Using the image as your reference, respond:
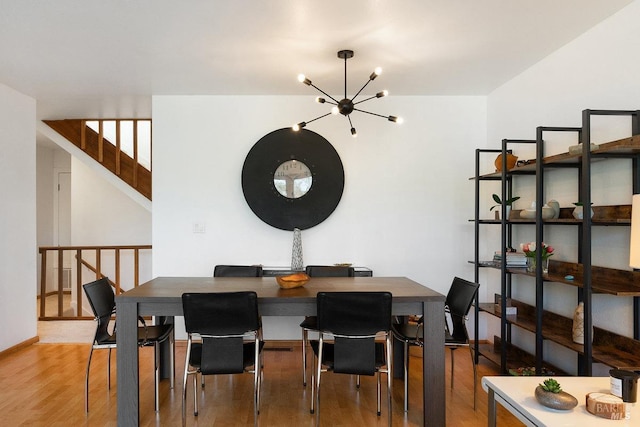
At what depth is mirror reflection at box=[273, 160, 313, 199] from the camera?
4.73 m

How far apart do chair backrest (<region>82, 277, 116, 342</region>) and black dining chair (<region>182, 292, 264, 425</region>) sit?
76 centimetres

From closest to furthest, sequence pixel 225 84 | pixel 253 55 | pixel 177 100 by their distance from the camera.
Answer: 1. pixel 253 55
2. pixel 225 84
3. pixel 177 100

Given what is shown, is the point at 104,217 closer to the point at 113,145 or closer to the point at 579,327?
the point at 113,145

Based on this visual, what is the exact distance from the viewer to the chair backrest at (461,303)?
3.12 meters

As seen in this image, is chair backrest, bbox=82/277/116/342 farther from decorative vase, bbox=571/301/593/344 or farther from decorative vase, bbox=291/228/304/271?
decorative vase, bbox=571/301/593/344

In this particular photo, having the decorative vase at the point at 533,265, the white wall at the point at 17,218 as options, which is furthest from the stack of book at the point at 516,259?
the white wall at the point at 17,218

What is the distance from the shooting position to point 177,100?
4.71 metres

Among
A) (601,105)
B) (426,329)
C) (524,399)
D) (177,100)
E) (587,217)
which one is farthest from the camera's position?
(177,100)

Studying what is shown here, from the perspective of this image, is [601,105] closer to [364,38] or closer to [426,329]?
[364,38]

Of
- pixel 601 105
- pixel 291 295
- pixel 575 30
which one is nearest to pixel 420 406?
pixel 291 295

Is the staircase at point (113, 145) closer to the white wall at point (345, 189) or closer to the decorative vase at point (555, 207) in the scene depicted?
the white wall at point (345, 189)

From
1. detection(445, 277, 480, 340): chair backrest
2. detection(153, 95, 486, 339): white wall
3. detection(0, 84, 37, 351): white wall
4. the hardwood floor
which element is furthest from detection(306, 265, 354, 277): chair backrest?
detection(0, 84, 37, 351): white wall

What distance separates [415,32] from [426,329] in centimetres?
198

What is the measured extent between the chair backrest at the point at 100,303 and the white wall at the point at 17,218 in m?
1.83
